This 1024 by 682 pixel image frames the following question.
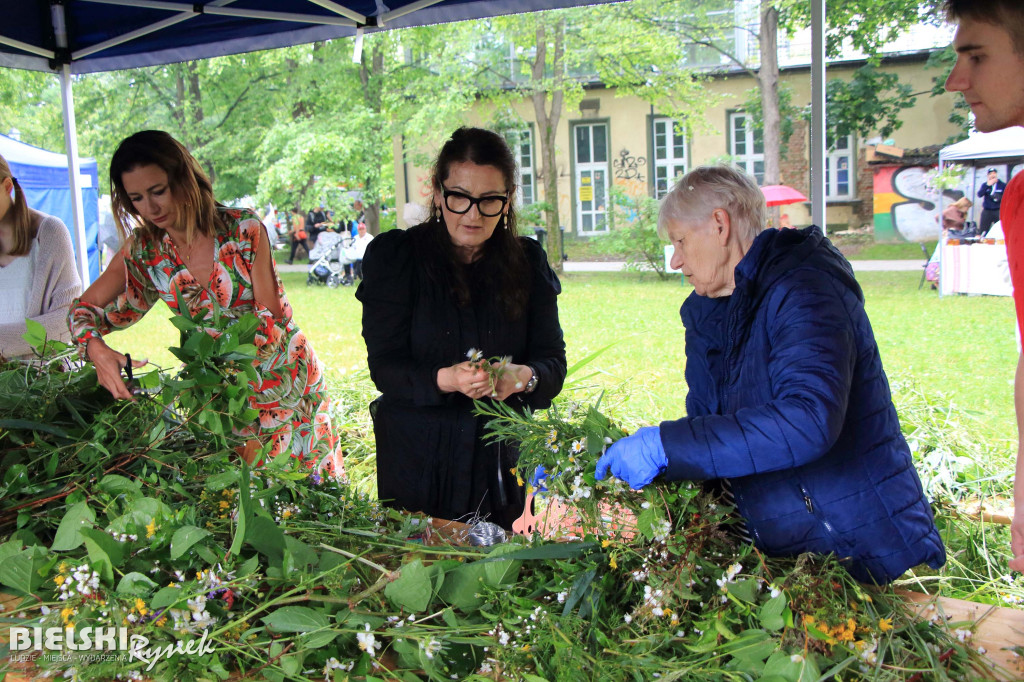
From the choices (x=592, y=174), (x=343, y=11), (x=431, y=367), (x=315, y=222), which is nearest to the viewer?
(x=431, y=367)

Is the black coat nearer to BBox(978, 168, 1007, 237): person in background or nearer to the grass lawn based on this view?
the grass lawn

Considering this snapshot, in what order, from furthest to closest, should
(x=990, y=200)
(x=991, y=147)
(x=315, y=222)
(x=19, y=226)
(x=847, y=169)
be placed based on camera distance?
(x=315, y=222), (x=847, y=169), (x=990, y=200), (x=991, y=147), (x=19, y=226)

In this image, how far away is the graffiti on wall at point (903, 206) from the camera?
14422 mm

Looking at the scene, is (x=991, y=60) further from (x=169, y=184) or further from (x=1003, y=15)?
(x=169, y=184)

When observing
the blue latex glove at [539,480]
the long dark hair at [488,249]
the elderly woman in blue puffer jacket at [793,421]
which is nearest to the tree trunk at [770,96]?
the long dark hair at [488,249]

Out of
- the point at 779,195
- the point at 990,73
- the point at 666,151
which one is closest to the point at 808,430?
the point at 990,73

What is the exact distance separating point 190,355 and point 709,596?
3.63 ft

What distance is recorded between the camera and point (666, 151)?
17250 millimetres

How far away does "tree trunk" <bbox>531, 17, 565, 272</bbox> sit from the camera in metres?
13.7

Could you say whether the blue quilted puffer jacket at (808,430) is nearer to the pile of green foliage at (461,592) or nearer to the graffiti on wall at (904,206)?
the pile of green foliage at (461,592)

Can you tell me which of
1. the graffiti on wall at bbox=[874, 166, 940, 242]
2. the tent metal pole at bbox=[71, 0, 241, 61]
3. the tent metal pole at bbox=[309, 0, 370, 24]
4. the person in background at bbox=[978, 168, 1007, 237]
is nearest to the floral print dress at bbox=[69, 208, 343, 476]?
the tent metal pole at bbox=[309, 0, 370, 24]

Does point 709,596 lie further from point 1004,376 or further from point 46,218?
point 1004,376

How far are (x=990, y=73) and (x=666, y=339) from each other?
740 cm

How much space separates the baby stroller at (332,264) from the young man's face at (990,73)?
542 inches
